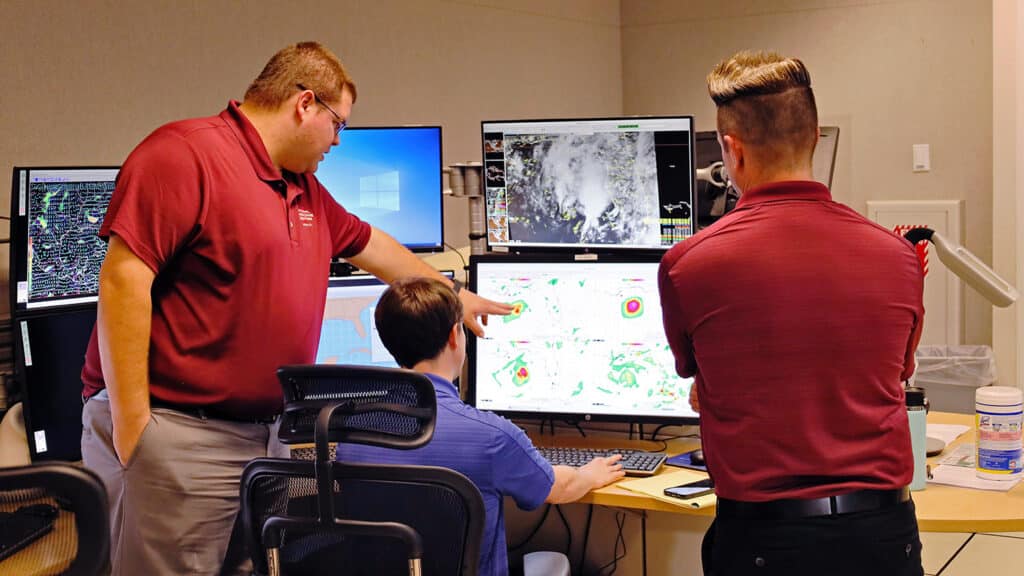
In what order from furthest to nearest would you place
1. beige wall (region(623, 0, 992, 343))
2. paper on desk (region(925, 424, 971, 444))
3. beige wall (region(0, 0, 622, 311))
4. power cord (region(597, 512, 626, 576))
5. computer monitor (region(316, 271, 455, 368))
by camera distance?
beige wall (region(623, 0, 992, 343)), beige wall (region(0, 0, 622, 311)), power cord (region(597, 512, 626, 576)), computer monitor (region(316, 271, 455, 368)), paper on desk (region(925, 424, 971, 444))

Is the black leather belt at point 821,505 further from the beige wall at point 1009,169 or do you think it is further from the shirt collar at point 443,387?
the beige wall at point 1009,169

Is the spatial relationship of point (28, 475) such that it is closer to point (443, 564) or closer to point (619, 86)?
point (443, 564)

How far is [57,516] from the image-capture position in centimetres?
84

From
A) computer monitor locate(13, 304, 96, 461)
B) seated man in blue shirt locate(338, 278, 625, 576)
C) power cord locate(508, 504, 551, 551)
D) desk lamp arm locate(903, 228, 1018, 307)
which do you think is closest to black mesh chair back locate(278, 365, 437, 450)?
seated man in blue shirt locate(338, 278, 625, 576)

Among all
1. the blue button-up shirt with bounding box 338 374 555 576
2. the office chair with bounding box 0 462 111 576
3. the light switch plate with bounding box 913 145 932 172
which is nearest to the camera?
the office chair with bounding box 0 462 111 576

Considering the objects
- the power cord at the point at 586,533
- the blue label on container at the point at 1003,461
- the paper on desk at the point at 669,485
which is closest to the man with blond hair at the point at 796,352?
the paper on desk at the point at 669,485

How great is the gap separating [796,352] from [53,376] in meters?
1.63

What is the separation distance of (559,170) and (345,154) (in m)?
0.56

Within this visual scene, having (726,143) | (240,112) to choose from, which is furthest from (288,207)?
(726,143)

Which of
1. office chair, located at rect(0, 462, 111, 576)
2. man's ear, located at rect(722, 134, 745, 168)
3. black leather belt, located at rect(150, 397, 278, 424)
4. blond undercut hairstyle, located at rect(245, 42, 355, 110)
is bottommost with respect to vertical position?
black leather belt, located at rect(150, 397, 278, 424)

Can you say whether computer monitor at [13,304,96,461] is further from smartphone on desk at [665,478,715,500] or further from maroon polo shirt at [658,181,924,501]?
maroon polo shirt at [658,181,924,501]

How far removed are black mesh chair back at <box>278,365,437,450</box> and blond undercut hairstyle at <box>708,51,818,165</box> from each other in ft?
1.98

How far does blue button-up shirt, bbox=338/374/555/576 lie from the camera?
1736 millimetres

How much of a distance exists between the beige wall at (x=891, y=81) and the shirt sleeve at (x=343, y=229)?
3.30 metres
